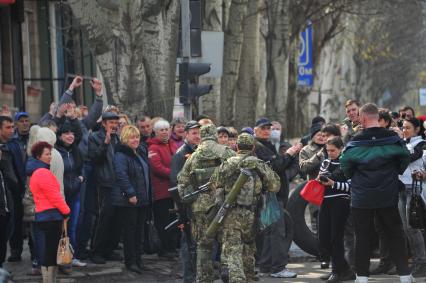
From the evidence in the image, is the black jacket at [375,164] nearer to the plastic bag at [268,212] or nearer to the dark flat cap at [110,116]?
the plastic bag at [268,212]

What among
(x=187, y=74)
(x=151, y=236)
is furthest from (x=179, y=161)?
(x=187, y=74)

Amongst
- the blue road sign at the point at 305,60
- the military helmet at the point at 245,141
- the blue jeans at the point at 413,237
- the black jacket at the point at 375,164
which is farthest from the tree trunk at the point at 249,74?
the black jacket at the point at 375,164

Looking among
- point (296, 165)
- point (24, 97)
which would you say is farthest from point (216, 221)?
point (24, 97)

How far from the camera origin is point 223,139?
14016 millimetres

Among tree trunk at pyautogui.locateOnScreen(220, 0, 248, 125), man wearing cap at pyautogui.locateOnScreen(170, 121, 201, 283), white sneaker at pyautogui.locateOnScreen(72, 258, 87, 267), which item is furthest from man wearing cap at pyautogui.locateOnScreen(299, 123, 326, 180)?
tree trunk at pyautogui.locateOnScreen(220, 0, 248, 125)

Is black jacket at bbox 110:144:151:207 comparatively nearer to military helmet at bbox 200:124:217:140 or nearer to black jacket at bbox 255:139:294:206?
black jacket at bbox 255:139:294:206

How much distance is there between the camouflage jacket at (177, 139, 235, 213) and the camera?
12.1 m

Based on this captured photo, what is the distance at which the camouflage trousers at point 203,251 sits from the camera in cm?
1212

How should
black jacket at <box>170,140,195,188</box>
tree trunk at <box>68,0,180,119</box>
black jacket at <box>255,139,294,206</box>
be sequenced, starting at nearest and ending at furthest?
1. black jacket at <box>170,140,195,188</box>
2. black jacket at <box>255,139,294,206</box>
3. tree trunk at <box>68,0,180,119</box>

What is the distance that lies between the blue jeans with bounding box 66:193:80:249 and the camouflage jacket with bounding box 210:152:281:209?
2.74m

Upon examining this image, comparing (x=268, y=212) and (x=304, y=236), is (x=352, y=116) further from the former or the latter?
(x=268, y=212)

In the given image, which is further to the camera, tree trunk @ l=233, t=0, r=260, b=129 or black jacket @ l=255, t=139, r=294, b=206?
tree trunk @ l=233, t=0, r=260, b=129

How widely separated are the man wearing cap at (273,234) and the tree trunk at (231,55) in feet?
32.9

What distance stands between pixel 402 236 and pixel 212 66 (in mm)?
7513
